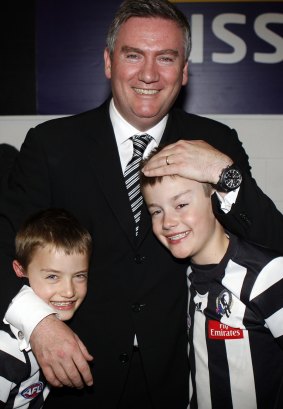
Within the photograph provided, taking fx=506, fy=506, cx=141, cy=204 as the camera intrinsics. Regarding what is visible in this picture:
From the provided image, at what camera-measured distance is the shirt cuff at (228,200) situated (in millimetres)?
1438

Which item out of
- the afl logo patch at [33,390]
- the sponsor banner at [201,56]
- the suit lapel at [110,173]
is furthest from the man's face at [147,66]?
the sponsor banner at [201,56]

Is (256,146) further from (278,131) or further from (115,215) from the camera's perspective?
(115,215)

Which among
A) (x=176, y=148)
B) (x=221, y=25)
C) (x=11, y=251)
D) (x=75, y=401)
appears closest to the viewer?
(x=176, y=148)

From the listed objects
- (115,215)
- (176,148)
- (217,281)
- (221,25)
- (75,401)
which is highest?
(221,25)

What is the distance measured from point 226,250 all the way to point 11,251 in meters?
0.67

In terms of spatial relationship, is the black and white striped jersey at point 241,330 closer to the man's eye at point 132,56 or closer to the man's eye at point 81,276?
the man's eye at point 81,276

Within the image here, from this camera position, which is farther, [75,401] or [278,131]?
[278,131]

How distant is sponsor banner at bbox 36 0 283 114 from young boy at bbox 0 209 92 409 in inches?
50.0

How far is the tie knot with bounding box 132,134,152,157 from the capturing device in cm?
171

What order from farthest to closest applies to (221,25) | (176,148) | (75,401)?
(221,25) < (75,401) < (176,148)

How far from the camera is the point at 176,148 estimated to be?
1.45 m

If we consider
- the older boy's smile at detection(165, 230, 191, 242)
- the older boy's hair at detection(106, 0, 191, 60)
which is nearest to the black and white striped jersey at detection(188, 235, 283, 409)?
the older boy's smile at detection(165, 230, 191, 242)

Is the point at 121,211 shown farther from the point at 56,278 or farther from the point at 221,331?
the point at 221,331

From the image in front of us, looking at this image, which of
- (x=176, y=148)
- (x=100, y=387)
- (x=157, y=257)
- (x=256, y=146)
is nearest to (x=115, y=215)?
(x=157, y=257)
